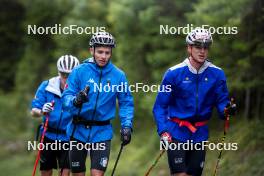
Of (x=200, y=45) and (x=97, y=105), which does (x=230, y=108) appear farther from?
(x=97, y=105)

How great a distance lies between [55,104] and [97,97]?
2441mm

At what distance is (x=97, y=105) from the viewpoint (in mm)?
8617

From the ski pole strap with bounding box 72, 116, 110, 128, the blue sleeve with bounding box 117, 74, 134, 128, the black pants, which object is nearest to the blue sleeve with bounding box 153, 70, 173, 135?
the black pants

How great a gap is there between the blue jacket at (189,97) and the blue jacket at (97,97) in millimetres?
605

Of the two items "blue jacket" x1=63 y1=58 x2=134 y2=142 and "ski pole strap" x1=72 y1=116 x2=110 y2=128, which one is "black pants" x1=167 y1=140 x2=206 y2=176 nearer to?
"blue jacket" x1=63 y1=58 x2=134 y2=142

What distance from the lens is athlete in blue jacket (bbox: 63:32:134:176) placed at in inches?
339

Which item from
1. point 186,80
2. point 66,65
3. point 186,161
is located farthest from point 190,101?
point 66,65

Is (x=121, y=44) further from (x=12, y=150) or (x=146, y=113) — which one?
(x=12, y=150)

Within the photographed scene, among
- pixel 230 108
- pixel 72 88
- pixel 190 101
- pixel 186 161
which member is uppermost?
pixel 72 88

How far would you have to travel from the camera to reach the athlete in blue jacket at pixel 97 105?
8.60 metres

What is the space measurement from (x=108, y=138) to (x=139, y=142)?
9478 mm

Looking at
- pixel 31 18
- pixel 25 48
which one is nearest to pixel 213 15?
pixel 31 18

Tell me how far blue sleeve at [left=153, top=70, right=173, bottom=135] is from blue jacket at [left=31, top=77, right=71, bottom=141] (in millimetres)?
2766

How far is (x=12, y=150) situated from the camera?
27469mm
